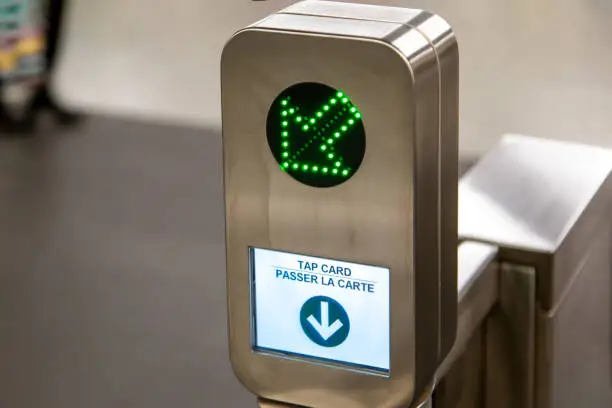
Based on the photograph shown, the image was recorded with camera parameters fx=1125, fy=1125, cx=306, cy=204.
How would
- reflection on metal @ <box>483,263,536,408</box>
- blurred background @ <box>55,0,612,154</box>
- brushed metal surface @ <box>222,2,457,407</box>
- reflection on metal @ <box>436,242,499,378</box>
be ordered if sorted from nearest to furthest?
brushed metal surface @ <box>222,2,457,407</box> < reflection on metal @ <box>436,242,499,378</box> < reflection on metal @ <box>483,263,536,408</box> < blurred background @ <box>55,0,612,154</box>

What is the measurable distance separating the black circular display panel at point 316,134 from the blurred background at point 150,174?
1.62 m

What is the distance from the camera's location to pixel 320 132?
28.3 inches

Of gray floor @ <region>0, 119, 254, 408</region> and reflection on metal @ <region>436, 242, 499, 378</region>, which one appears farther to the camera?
gray floor @ <region>0, 119, 254, 408</region>

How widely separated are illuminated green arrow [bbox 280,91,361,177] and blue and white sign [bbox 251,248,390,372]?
0.06 metres

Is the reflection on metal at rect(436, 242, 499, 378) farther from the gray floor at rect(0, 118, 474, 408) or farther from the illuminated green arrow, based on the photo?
the gray floor at rect(0, 118, 474, 408)

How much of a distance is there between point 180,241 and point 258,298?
2.22 m

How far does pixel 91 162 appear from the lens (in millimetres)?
3543

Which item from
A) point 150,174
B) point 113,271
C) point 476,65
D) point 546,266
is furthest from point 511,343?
point 150,174

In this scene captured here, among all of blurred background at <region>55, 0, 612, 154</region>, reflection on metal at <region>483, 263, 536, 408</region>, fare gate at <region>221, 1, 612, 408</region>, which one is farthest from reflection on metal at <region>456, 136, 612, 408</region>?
blurred background at <region>55, 0, 612, 154</region>

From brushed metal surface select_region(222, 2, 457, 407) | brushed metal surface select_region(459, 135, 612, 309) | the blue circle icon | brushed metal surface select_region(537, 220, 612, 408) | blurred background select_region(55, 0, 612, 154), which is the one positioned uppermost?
brushed metal surface select_region(222, 2, 457, 407)

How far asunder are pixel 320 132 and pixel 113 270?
2.22 metres

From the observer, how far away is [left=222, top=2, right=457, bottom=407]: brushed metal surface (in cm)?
69

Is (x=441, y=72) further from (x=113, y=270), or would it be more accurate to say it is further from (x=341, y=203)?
(x=113, y=270)

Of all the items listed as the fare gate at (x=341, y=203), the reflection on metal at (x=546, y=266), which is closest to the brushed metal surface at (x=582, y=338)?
the reflection on metal at (x=546, y=266)
